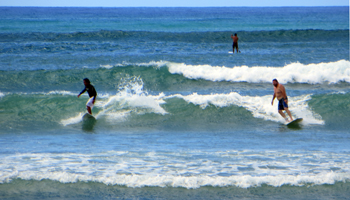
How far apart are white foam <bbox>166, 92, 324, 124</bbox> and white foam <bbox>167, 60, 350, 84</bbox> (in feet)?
12.7

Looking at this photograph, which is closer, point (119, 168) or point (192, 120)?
point (119, 168)

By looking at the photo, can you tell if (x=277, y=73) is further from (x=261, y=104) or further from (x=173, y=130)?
(x=173, y=130)

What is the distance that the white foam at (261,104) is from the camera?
1112 centimetres

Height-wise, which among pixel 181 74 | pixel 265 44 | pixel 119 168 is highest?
pixel 265 44

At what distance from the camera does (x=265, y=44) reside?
28047 mm

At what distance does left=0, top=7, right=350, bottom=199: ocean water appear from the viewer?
244 inches

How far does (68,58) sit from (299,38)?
787 inches

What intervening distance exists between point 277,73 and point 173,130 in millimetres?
8378

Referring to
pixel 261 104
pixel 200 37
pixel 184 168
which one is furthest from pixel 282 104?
pixel 200 37

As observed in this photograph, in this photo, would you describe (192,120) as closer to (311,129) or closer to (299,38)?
(311,129)

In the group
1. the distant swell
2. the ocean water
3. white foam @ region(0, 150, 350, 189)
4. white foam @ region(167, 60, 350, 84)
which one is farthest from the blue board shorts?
the distant swell

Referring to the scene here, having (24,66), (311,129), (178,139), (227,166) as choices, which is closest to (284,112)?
(311,129)

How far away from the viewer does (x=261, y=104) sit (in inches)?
468

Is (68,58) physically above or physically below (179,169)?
above
